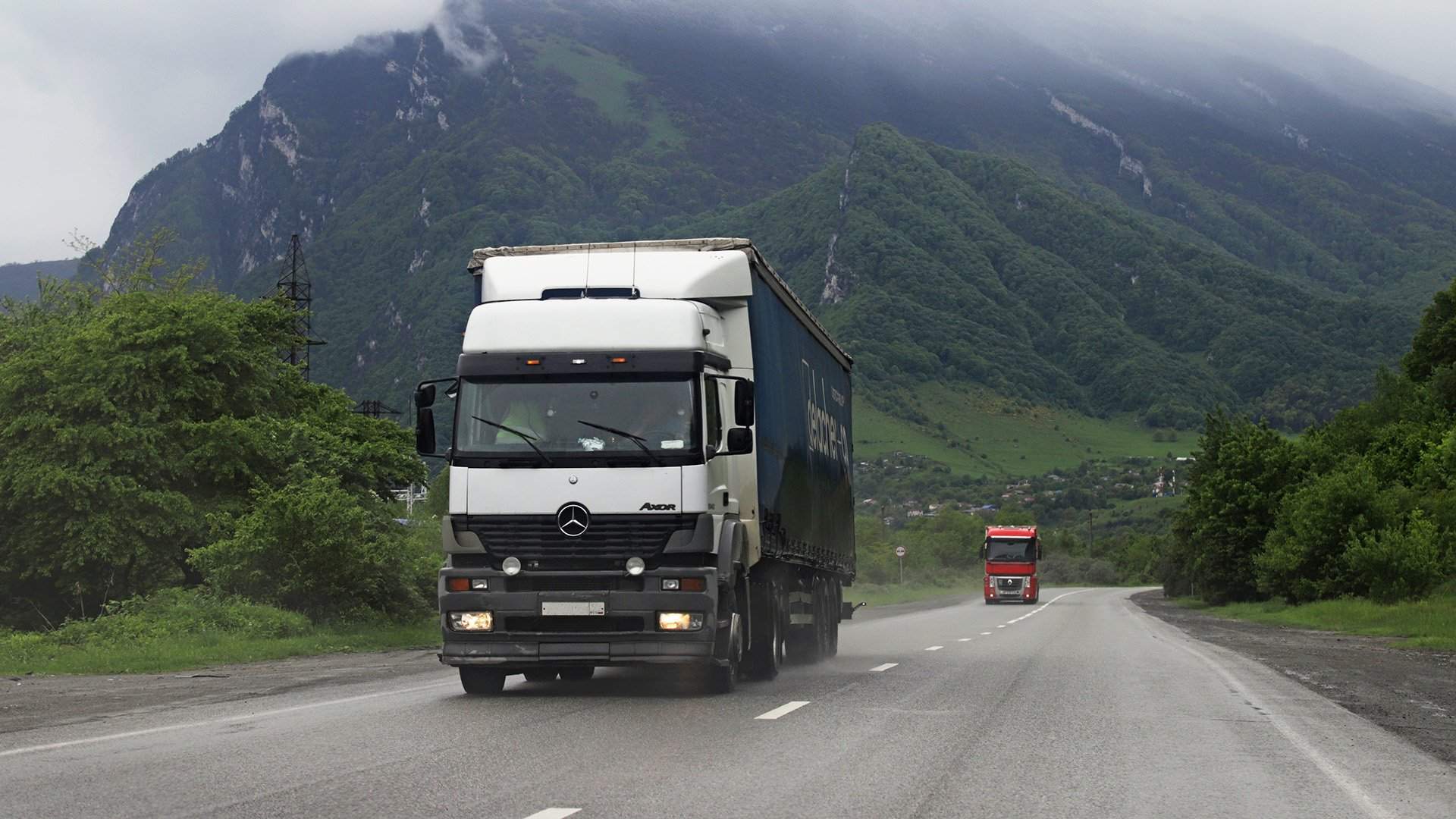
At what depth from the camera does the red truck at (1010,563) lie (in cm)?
6438

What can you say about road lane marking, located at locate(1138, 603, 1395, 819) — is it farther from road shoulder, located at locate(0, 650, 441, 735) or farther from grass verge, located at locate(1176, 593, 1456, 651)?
grass verge, located at locate(1176, 593, 1456, 651)

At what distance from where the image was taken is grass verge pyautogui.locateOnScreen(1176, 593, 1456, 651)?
30594 mm

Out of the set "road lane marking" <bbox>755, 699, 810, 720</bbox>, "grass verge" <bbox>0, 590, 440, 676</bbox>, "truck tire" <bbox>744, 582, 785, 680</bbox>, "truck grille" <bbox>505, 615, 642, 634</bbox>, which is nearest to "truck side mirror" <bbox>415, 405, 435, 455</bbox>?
"truck grille" <bbox>505, 615, 642, 634</bbox>

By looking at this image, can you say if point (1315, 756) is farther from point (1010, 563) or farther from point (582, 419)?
point (1010, 563)

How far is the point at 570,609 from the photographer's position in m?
13.6

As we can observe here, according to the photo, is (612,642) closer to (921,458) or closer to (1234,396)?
(921,458)

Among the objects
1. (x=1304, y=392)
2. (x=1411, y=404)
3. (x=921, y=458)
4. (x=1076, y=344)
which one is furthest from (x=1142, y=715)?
(x=1076, y=344)

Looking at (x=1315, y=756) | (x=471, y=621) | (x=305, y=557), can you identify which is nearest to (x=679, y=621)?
(x=471, y=621)

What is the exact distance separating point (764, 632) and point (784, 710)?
10.1 feet

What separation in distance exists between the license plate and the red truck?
52081 mm

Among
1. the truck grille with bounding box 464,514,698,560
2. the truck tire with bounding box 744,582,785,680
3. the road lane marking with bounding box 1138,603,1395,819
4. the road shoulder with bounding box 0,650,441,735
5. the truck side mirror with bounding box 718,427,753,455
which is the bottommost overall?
the road lane marking with bounding box 1138,603,1395,819

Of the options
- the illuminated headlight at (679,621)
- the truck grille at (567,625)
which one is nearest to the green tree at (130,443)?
the truck grille at (567,625)

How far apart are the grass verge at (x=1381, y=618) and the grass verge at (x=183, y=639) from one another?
1814 cm

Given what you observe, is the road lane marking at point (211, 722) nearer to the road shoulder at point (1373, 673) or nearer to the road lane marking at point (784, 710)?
the road lane marking at point (784, 710)
